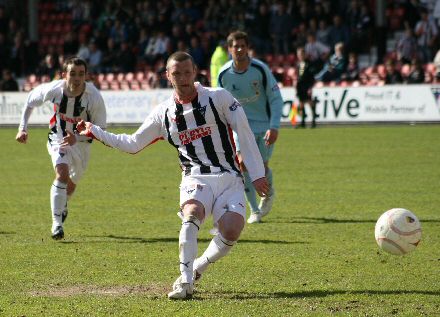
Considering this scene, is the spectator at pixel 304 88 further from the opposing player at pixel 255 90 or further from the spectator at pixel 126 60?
the opposing player at pixel 255 90

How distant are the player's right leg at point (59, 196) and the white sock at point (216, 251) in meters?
3.10

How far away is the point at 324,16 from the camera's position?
3061 cm

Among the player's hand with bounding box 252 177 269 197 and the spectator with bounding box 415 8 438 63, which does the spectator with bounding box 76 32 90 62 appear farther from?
the player's hand with bounding box 252 177 269 197

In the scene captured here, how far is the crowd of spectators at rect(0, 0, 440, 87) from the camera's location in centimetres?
2903

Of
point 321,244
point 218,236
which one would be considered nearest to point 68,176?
point 321,244

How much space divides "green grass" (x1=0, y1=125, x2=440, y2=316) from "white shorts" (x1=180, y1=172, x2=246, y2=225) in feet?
1.99

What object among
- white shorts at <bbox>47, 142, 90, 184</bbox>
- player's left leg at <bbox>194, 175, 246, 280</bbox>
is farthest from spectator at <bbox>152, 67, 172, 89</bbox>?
player's left leg at <bbox>194, 175, 246, 280</bbox>

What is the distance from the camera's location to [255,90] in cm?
1137

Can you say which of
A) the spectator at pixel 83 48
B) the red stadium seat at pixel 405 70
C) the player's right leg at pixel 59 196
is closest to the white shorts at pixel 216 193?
the player's right leg at pixel 59 196

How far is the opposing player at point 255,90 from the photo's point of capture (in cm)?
1112

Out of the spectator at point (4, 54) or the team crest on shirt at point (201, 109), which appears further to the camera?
the spectator at point (4, 54)

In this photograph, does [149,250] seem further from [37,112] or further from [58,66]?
[58,66]

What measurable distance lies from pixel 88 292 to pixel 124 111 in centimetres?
2125

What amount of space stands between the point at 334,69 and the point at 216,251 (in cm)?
2136
